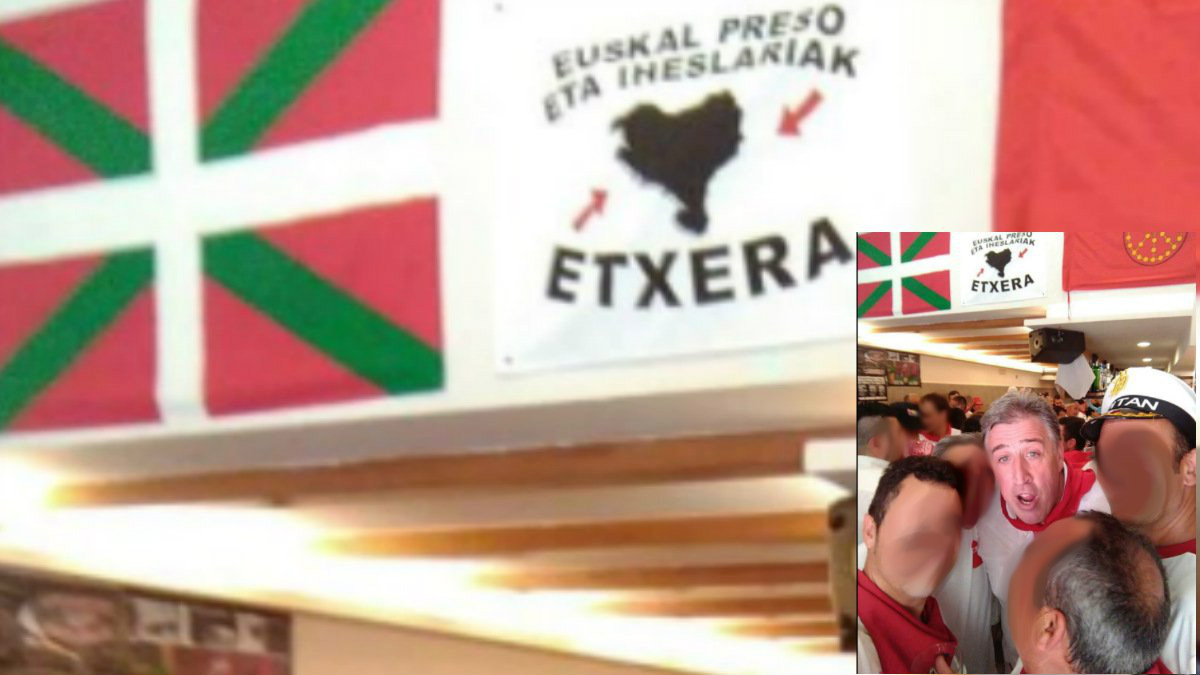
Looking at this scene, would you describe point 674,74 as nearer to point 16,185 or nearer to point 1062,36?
point 1062,36

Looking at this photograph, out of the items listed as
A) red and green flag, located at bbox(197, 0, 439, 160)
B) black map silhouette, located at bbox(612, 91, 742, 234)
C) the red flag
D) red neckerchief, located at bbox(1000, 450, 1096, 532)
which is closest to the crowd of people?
red neckerchief, located at bbox(1000, 450, 1096, 532)

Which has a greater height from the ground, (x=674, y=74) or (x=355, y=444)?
(x=674, y=74)

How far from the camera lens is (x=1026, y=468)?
4.48 ft

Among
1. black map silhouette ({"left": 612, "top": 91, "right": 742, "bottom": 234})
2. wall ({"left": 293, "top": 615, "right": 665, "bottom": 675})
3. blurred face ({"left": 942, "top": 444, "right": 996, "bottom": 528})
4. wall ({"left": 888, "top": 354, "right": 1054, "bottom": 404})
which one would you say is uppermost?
black map silhouette ({"left": 612, "top": 91, "right": 742, "bottom": 234})

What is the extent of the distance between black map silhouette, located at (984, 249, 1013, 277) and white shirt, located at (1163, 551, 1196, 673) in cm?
38

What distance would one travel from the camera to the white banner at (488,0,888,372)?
1403mm

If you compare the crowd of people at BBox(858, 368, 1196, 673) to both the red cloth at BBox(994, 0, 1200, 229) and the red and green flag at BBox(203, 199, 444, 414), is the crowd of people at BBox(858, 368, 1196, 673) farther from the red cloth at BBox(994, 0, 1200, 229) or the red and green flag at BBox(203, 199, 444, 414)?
the red and green flag at BBox(203, 199, 444, 414)

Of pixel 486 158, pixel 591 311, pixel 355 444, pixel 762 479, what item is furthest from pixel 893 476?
pixel 355 444

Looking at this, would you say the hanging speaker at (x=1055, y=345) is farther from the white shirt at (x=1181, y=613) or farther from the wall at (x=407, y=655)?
the wall at (x=407, y=655)

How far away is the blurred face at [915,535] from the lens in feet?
4.51

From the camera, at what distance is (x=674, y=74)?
147 centimetres

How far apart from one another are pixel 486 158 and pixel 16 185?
89 cm

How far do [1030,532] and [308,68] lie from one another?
3.80 ft

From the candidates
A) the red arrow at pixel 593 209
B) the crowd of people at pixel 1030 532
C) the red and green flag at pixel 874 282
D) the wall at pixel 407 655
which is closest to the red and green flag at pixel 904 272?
the red and green flag at pixel 874 282
